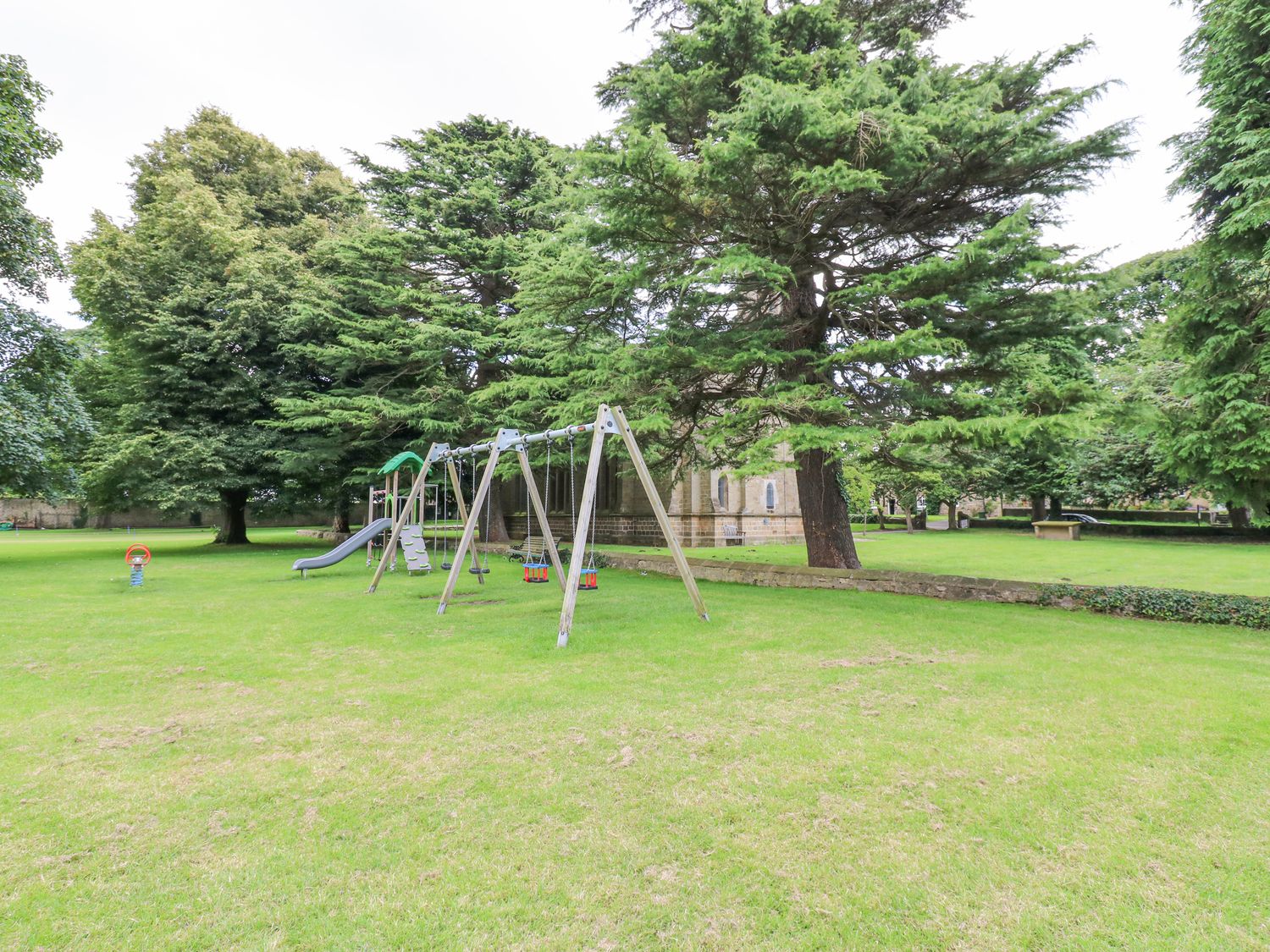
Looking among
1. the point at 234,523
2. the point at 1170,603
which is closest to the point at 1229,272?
the point at 1170,603

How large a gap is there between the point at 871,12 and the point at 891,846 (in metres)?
15.6

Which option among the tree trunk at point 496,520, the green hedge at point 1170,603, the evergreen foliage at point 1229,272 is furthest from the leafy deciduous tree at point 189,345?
the evergreen foliage at point 1229,272

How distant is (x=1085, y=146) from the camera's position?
9.20 meters

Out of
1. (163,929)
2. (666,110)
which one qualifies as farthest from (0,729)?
(666,110)

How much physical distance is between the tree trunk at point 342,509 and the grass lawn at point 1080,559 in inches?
452

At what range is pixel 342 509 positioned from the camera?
81.0 ft

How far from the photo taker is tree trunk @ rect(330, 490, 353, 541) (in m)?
23.3

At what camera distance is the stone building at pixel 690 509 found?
24.1 m

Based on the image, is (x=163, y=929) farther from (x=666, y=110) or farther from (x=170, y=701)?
(x=666, y=110)

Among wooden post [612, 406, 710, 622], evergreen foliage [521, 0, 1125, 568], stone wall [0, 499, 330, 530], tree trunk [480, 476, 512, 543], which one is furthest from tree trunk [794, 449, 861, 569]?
stone wall [0, 499, 330, 530]

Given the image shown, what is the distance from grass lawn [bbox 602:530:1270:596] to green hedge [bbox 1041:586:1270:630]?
12.1 ft

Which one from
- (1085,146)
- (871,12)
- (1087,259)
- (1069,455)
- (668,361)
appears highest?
(871,12)

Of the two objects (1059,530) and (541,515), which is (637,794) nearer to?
(541,515)

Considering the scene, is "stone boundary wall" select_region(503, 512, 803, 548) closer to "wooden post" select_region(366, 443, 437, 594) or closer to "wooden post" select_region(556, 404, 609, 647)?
"wooden post" select_region(366, 443, 437, 594)
